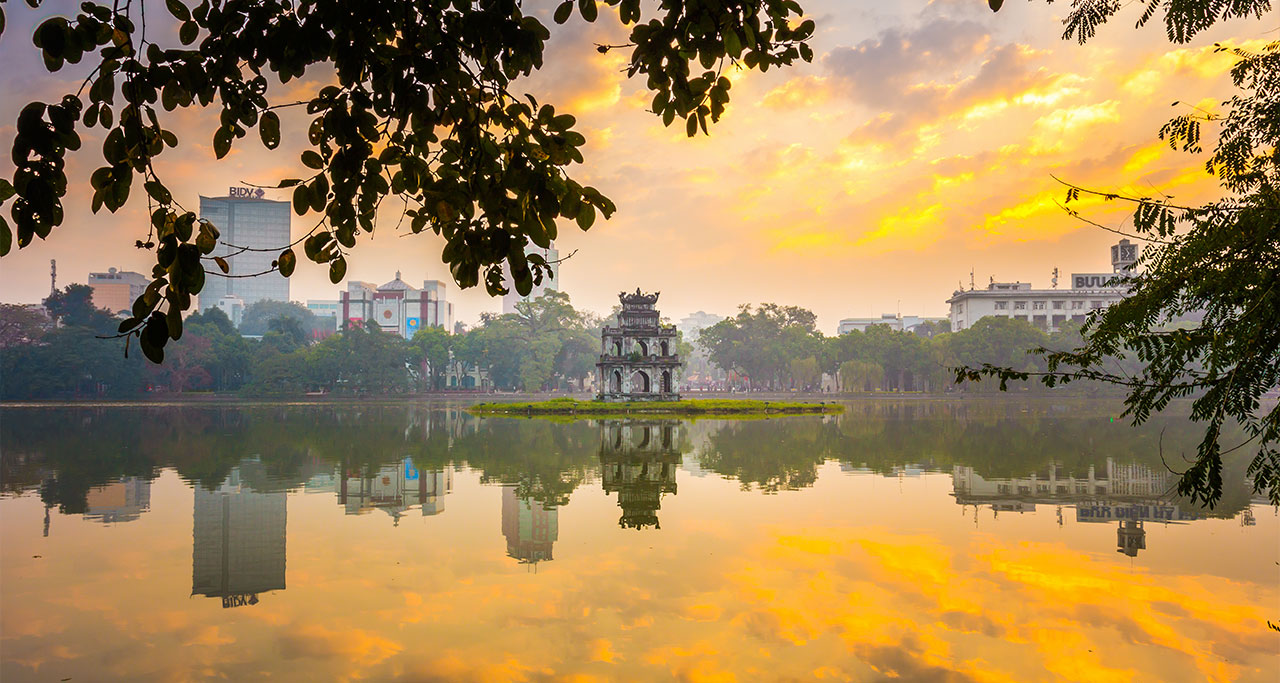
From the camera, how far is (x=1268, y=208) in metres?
4.93

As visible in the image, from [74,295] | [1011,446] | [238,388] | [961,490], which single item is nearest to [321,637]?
[961,490]

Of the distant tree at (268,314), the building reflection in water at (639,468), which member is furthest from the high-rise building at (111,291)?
the building reflection in water at (639,468)

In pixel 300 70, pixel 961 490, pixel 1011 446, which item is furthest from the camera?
pixel 1011 446

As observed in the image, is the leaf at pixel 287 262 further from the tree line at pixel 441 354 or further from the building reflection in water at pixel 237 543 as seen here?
the tree line at pixel 441 354

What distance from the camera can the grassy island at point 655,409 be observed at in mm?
41531

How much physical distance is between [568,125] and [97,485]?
16743 millimetres

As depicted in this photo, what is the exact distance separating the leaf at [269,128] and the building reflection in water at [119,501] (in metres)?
10.9

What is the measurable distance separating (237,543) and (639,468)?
31.1 ft

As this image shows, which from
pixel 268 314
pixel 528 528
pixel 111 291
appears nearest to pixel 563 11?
pixel 528 528

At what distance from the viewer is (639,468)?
18.0m

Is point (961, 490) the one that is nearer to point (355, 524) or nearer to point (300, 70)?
point (355, 524)

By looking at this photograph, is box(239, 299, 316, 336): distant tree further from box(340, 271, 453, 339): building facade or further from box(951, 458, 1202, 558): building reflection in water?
box(951, 458, 1202, 558): building reflection in water

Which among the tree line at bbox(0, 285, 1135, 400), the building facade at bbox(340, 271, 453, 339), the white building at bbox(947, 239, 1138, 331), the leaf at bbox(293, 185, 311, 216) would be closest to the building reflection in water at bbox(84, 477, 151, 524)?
the leaf at bbox(293, 185, 311, 216)

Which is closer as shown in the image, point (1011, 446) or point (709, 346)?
point (1011, 446)
